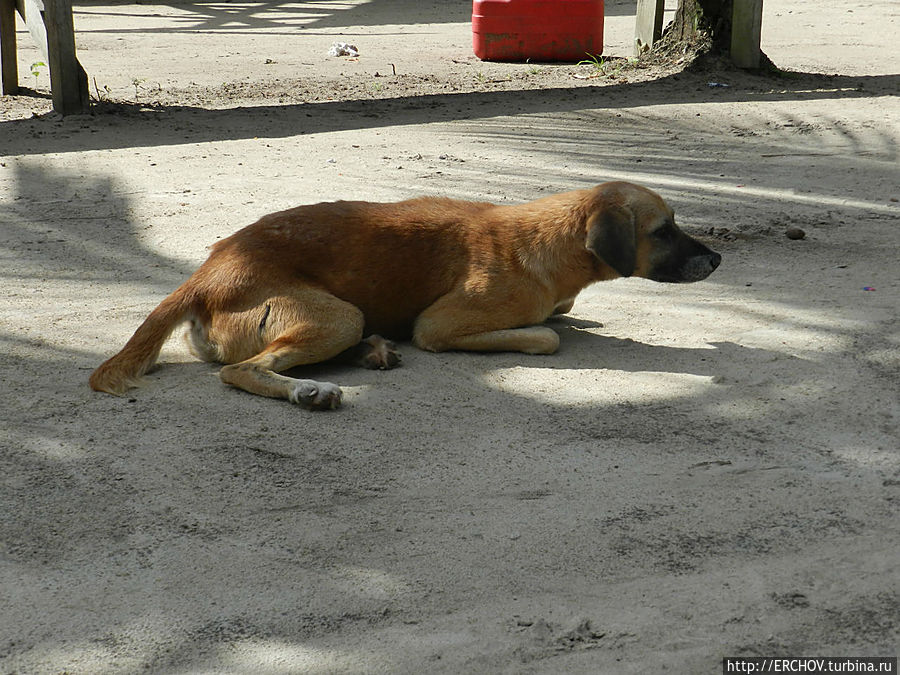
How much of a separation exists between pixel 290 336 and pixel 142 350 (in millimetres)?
609

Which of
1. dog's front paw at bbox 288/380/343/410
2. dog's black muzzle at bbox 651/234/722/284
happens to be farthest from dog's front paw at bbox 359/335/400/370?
dog's black muzzle at bbox 651/234/722/284

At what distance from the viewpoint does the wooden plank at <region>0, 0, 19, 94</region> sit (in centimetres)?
1016

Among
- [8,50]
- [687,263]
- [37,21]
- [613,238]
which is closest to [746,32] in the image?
[37,21]

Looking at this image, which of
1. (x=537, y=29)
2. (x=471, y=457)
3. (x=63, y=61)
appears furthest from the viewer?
(x=537, y=29)

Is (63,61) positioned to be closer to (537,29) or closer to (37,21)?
(37,21)

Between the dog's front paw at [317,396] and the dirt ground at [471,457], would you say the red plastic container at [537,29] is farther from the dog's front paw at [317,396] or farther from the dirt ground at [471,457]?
the dog's front paw at [317,396]

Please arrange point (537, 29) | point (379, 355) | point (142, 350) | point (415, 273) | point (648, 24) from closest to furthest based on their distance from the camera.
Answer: point (142, 350), point (379, 355), point (415, 273), point (648, 24), point (537, 29)

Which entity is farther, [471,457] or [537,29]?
[537,29]

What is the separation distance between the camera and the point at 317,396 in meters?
4.01

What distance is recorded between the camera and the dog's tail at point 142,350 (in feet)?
13.6

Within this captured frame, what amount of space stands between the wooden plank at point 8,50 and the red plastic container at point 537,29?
5266 millimetres

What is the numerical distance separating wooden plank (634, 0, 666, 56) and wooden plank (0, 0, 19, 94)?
7.00 metres

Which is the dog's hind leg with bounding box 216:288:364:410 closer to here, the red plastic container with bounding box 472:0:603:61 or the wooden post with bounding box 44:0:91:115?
the wooden post with bounding box 44:0:91:115

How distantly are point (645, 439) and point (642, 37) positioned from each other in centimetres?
971
